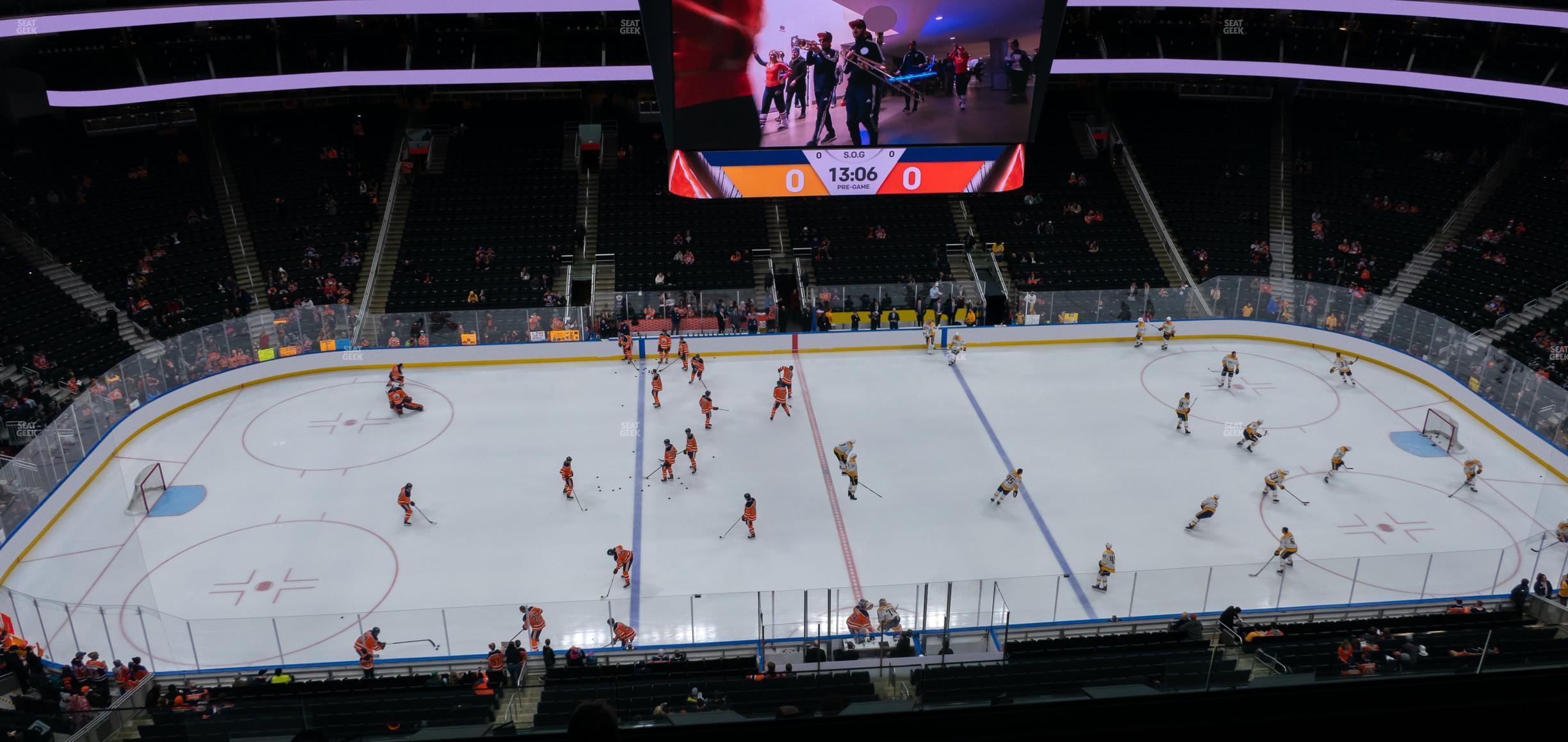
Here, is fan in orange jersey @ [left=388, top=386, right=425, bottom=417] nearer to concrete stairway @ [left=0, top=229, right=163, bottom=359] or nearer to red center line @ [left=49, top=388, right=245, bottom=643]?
red center line @ [left=49, top=388, right=245, bottom=643]

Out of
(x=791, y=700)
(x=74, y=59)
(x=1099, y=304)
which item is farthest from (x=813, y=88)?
(x=74, y=59)

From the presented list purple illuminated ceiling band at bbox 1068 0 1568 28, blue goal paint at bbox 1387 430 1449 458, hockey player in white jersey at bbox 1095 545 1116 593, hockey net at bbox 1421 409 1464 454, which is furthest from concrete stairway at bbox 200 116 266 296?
hockey net at bbox 1421 409 1464 454

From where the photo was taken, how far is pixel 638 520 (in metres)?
20.7

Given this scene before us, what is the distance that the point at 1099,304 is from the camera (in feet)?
101

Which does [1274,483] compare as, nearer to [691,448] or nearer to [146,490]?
[691,448]

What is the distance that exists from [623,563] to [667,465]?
3.89m

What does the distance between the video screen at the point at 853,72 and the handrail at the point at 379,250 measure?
11400 millimetres

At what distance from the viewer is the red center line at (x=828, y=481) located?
739 inches

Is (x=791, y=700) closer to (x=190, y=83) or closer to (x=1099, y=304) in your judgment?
(x=1099, y=304)

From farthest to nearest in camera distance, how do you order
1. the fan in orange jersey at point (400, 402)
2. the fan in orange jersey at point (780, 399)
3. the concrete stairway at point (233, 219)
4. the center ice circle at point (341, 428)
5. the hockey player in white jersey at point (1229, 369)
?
the concrete stairway at point (233, 219) < the hockey player in white jersey at point (1229, 369) < the fan in orange jersey at point (400, 402) < the fan in orange jersey at point (780, 399) < the center ice circle at point (341, 428)

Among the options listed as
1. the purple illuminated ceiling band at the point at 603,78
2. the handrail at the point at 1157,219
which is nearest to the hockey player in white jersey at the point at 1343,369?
the handrail at the point at 1157,219

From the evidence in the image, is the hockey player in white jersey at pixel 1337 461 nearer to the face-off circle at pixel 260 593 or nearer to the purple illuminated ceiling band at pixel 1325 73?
the purple illuminated ceiling band at pixel 1325 73

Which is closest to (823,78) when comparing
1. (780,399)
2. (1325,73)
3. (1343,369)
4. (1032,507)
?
(780,399)

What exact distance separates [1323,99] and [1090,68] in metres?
10.3
